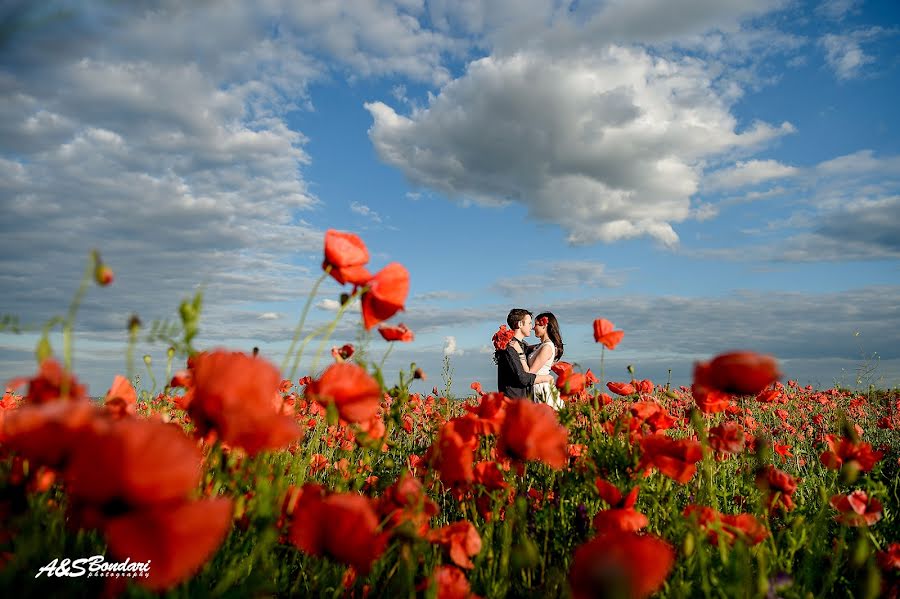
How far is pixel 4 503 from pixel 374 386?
76 cm

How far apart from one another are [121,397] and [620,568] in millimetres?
1251

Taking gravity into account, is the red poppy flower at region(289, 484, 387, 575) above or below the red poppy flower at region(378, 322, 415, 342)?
below

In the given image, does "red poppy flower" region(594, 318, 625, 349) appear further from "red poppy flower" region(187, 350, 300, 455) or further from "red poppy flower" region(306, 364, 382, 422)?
"red poppy flower" region(187, 350, 300, 455)

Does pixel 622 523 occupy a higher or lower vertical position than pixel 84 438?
lower

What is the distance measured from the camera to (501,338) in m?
6.54

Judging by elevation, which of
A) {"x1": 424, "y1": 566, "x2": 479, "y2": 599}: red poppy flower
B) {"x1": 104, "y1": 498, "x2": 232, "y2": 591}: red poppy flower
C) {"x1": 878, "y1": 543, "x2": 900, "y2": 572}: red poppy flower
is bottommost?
{"x1": 878, "y1": 543, "x2": 900, "y2": 572}: red poppy flower

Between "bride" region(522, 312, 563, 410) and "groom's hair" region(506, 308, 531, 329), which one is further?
"groom's hair" region(506, 308, 531, 329)

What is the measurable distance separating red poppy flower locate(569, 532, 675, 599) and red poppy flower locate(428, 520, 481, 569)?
0.50 metres

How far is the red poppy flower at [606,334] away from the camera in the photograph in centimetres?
281

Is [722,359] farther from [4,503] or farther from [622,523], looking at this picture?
[4,503]

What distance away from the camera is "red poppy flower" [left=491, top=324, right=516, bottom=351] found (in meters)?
6.53

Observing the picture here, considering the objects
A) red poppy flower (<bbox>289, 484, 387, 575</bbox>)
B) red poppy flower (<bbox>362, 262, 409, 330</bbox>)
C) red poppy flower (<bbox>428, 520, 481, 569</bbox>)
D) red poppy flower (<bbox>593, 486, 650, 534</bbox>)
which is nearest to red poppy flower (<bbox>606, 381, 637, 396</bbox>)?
red poppy flower (<bbox>593, 486, 650, 534</bbox>)

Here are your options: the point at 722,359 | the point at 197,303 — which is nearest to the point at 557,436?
the point at 722,359

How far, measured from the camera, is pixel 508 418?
1556 millimetres
